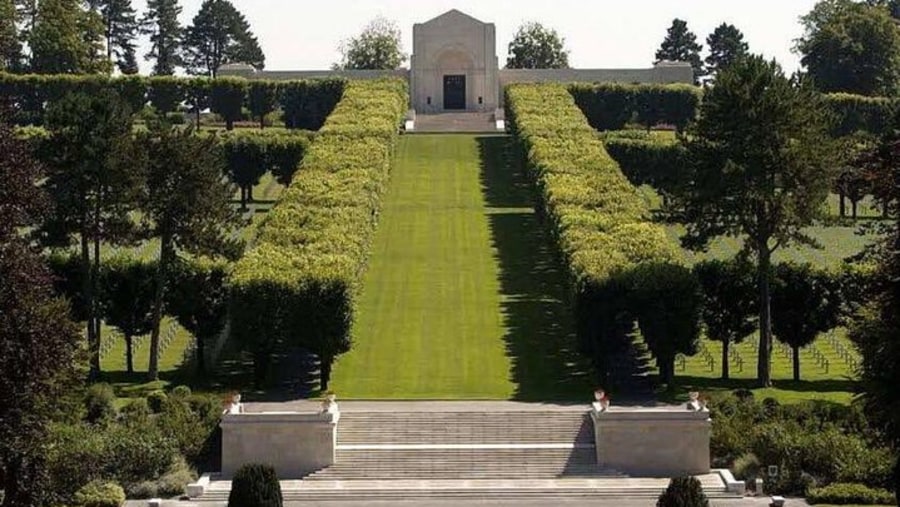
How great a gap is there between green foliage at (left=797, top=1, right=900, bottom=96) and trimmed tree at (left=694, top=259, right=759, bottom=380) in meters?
79.6

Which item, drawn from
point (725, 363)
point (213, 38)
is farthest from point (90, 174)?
point (213, 38)

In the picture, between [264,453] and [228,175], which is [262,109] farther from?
[264,453]

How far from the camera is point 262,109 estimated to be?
13688 centimetres

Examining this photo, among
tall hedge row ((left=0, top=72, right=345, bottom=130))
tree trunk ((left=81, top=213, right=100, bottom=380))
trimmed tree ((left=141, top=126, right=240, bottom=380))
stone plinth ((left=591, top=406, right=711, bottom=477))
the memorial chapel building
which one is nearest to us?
stone plinth ((left=591, top=406, right=711, bottom=477))

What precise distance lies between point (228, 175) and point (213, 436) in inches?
1932

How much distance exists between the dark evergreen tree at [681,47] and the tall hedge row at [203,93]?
5379 cm

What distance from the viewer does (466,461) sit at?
58312 millimetres

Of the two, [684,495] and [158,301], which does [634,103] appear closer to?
[158,301]

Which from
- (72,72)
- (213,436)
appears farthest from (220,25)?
(213,436)

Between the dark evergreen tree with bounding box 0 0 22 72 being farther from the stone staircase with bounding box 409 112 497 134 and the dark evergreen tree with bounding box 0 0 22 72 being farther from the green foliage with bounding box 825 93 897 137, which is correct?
the green foliage with bounding box 825 93 897 137

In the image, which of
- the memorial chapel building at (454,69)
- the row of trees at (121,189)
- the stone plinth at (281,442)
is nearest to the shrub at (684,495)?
the stone plinth at (281,442)

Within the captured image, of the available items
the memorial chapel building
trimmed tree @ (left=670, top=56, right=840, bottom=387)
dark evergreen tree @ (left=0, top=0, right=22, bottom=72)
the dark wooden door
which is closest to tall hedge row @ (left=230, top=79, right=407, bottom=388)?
trimmed tree @ (left=670, top=56, right=840, bottom=387)

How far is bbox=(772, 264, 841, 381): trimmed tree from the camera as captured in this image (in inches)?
2719

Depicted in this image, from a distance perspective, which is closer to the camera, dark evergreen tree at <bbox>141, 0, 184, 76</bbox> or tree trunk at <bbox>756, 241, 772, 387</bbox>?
tree trunk at <bbox>756, 241, 772, 387</bbox>
